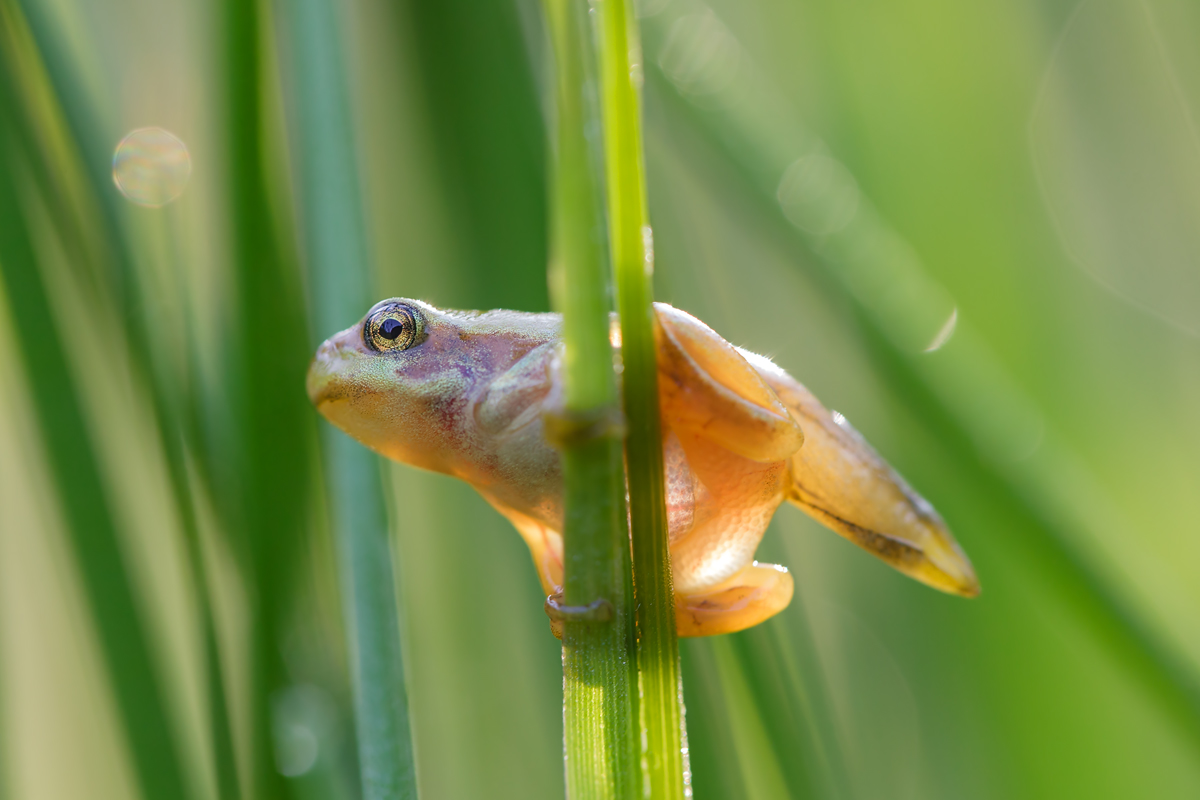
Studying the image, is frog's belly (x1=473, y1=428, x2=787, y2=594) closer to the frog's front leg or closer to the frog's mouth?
the frog's front leg

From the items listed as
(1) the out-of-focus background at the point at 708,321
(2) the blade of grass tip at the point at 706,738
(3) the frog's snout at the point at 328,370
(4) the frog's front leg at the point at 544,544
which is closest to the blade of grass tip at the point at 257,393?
(1) the out-of-focus background at the point at 708,321

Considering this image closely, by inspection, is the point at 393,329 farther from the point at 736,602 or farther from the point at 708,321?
the point at 708,321

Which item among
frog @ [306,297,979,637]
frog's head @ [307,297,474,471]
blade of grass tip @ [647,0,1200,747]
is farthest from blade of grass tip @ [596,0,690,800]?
blade of grass tip @ [647,0,1200,747]

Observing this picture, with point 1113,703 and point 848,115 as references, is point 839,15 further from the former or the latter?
point 1113,703

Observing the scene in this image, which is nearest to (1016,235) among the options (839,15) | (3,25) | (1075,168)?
(1075,168)

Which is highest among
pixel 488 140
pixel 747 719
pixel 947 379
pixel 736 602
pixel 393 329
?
pixel 488 140

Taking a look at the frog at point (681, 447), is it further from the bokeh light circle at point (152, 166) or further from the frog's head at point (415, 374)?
the bokeh light circle at point (152, 166)

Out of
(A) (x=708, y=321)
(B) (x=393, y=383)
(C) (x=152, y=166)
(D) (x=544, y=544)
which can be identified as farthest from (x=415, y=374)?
(C) (x=152, y=166)
